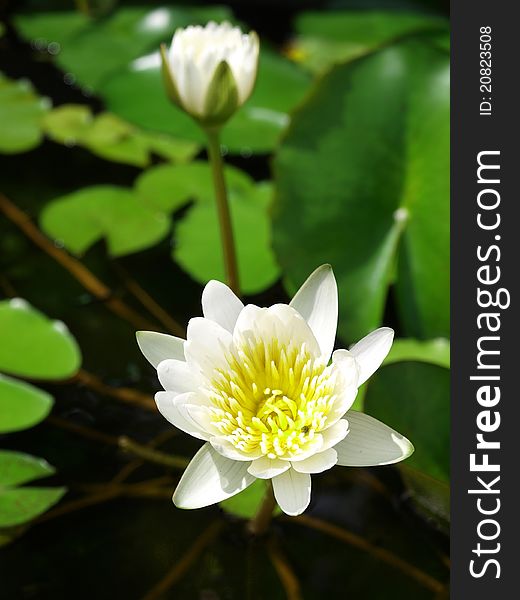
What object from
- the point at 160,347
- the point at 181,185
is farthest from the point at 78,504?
the point at 181,185

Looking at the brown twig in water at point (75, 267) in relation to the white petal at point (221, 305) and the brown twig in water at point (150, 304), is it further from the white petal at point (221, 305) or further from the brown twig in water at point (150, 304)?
the white petal at point (221, 305)

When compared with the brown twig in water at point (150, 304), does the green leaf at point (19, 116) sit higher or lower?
higher

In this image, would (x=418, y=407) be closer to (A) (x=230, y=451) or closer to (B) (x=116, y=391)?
(A) (x=230, y=451)

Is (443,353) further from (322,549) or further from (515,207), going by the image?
(322,549)

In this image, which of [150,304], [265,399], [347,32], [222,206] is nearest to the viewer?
[265,399]

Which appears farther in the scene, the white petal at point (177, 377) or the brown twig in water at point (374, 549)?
the brown twig in water at point (374, 549)

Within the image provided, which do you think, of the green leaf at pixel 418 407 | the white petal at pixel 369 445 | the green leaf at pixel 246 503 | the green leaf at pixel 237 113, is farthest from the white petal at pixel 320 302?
the green leaf at pixel 237 113
